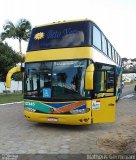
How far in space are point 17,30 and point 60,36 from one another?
39.8m

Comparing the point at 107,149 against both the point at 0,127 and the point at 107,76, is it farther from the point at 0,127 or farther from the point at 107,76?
the point at 0,127

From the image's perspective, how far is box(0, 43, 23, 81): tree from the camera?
3634 centimetres

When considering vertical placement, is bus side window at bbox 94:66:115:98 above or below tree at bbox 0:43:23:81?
below

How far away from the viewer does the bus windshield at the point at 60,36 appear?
11.1m

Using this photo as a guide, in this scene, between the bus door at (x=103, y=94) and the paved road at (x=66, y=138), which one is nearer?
the paved road at (x=66, y=138)

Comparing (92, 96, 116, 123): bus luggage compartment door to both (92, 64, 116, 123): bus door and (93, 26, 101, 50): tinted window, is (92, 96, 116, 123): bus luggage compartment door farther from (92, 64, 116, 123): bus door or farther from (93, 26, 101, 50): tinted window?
(93, 26, 101, 50): tinted window

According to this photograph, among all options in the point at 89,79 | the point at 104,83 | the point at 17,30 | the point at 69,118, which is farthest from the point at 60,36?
the point at 17,30

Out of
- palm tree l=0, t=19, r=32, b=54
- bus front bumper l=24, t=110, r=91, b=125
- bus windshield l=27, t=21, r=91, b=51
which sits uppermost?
palm tree l=0, t=19, r=32, b=54

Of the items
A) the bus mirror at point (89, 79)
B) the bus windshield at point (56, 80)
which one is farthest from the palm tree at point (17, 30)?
the bus mirror at point (89, 79)

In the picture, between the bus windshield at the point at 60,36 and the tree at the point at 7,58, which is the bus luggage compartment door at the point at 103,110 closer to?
the bus windshield at the point at 60,36

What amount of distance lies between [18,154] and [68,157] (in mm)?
1249

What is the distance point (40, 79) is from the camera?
1113 centimetres

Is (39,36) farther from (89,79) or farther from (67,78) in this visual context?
(89,79)

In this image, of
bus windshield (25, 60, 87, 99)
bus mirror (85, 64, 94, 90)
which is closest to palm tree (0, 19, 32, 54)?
bus windshield (25, 60, 87, 99)
